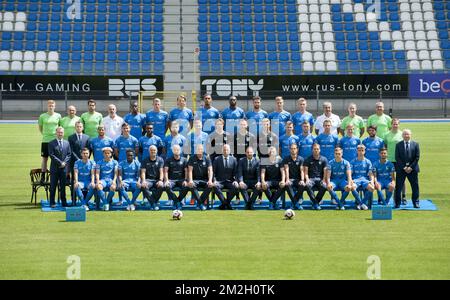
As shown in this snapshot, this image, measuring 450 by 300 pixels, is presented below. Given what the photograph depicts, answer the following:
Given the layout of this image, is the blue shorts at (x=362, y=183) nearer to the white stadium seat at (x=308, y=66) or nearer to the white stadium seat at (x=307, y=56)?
the white stadium seat at (x=308, y=66)

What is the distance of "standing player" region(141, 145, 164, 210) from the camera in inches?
766

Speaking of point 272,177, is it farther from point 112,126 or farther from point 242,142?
point 112,126

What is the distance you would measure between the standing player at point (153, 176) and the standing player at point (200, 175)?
2.11 feet

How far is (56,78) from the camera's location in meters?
44.8

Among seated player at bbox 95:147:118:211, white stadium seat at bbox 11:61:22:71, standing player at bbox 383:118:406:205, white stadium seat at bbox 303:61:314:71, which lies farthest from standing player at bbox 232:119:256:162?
white stadium seat at bbox 11:61:22:71

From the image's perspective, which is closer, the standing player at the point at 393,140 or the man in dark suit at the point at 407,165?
the man in dark suit at the point at 407,165

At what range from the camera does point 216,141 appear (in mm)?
20266

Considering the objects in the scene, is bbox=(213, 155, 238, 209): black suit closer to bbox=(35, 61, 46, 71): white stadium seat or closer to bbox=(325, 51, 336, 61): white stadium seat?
bbox=(35, 61, 46, 71): white stadium seat

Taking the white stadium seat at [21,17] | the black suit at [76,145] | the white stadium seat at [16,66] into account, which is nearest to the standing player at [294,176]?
the black suit at [76,145]

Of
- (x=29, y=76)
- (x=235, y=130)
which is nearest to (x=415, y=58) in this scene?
(x=29, y=76)

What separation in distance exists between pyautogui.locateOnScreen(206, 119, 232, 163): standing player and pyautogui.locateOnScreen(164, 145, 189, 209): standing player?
74 cm

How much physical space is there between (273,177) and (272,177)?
2cm

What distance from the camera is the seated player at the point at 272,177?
19.4 metres

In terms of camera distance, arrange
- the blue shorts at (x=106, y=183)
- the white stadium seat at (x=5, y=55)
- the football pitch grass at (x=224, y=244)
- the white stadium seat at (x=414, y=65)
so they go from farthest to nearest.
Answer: the white stadium seat at (x=414, y=65) → the white stadium seat at (x=5, y=55) → the blue shorts at (x=106, y=183) → the football pitch grass at (x=224, y=244)
